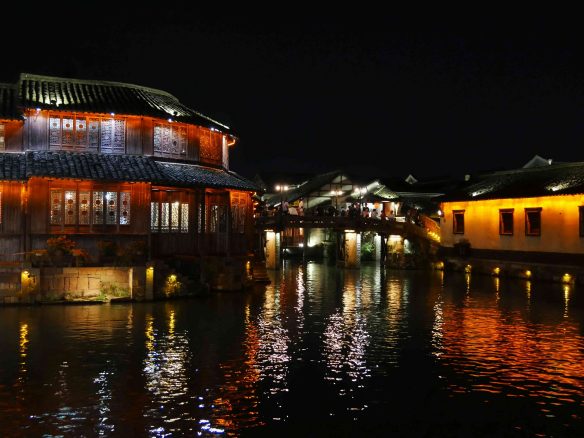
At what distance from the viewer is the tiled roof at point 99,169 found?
31.8 meters

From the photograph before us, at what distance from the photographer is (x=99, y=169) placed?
32969 millimetres

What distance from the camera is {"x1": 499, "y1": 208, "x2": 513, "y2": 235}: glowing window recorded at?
50344 millimetres

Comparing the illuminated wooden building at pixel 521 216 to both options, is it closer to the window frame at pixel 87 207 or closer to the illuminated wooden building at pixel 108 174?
the illuminated wooden building at pixel 108 174

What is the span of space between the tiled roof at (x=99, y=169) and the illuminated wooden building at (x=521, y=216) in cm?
2276

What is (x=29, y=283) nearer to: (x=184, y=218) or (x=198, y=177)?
(x=184, y=218)

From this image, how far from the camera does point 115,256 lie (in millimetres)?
32219

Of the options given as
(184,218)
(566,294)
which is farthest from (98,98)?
(566,294)

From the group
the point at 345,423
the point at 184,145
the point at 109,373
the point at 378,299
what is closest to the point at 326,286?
the point at 378,299

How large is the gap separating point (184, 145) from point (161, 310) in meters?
11.1

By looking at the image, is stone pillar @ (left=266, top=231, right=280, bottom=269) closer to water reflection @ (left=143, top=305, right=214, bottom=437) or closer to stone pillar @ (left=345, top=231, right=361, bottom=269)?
stone pillar @ (left=345, top=231, right=361, bottom=269)

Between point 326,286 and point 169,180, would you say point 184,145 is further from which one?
point 326,286

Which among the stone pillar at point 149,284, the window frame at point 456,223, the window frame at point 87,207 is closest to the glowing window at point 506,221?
the window frame at point 456,223

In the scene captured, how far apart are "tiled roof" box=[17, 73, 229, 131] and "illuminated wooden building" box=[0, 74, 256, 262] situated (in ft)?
0.18

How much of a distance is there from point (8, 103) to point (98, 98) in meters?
4.43
